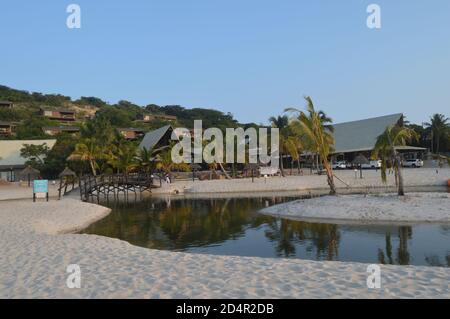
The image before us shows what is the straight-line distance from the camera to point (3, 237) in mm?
12094

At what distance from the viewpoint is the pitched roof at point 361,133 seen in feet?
183

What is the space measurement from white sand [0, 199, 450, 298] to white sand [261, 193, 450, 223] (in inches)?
339

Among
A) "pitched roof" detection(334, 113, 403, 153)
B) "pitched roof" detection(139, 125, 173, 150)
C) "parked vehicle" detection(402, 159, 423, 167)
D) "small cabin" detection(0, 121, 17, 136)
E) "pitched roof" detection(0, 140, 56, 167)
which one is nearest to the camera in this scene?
"parked vehicle" detection(402, 159, 423, 167)

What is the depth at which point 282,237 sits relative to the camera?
43.2ft

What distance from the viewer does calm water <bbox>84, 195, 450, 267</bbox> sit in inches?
404

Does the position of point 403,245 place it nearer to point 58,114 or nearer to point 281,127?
point 281,127

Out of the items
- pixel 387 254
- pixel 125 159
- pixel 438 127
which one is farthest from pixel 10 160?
pixel 438 127

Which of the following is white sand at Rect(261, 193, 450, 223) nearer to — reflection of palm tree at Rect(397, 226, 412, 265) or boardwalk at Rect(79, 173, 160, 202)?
reflection of palm tree at Rect(397, 226, 412, 265)

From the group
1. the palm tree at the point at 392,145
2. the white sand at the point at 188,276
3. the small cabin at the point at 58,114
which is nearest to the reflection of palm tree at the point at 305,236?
the white sand at the point at 188,276

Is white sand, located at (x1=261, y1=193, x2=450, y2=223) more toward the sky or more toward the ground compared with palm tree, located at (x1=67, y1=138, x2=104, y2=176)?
more toward the ground

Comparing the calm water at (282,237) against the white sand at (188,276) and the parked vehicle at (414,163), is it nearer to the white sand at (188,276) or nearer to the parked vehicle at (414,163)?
the white sand at (188,276)

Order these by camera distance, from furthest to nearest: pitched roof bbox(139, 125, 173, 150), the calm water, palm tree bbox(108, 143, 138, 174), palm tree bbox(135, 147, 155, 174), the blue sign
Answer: pitched roof bbox(139, 125, 173, 150) → palm tree bbox(135, 147, 155, 174) → palm tree bbox(108, 143, 138, 174) → the blue sign → the calm water

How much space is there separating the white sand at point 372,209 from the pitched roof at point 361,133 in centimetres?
3755

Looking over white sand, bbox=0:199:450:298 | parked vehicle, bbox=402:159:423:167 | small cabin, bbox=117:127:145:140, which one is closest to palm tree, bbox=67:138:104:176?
small cabin, bbox=117:127:145:140
